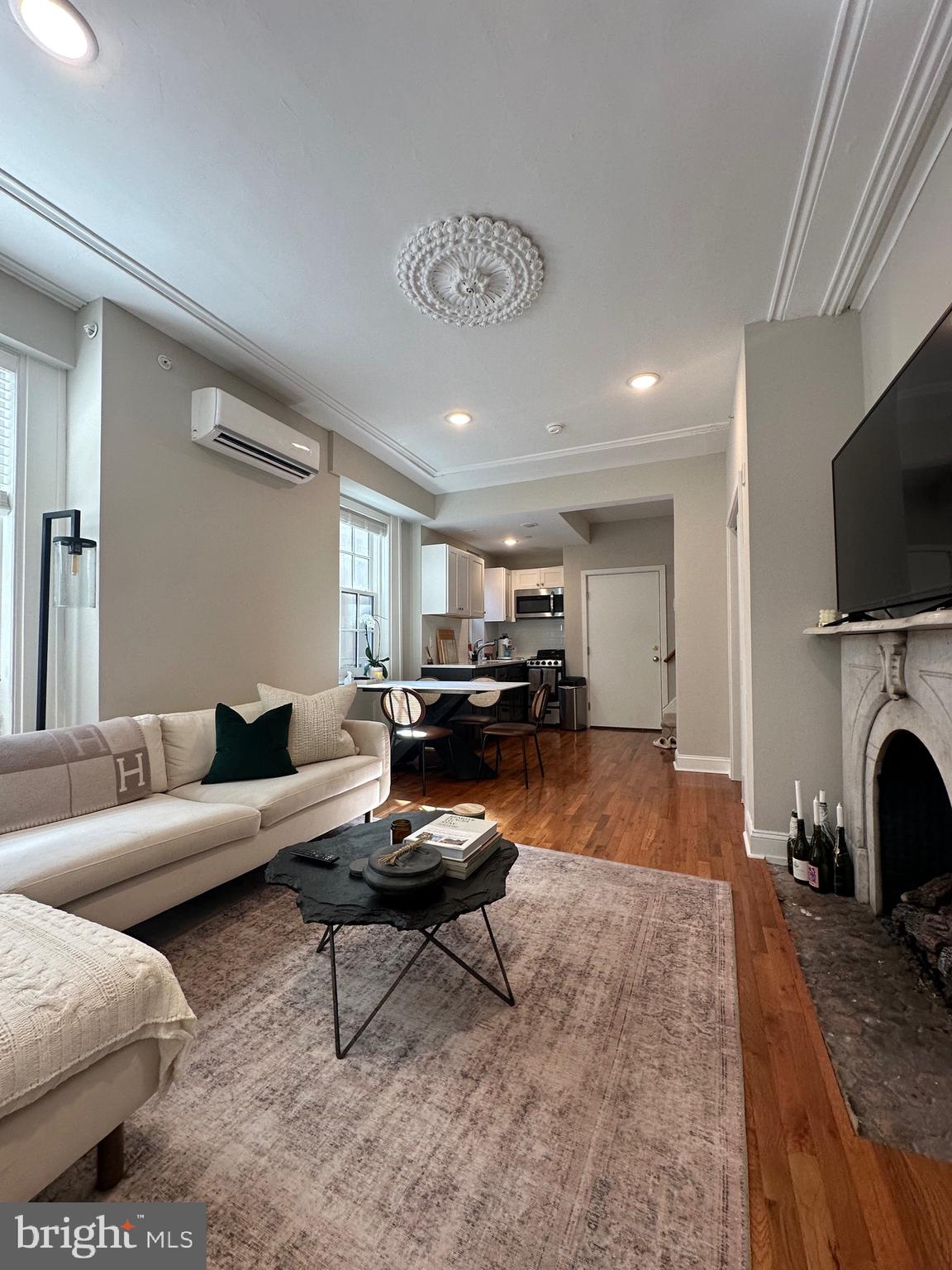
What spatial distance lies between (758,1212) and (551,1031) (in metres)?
0.60

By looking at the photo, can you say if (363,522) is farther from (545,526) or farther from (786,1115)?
(786,1115)

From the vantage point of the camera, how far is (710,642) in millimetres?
4523

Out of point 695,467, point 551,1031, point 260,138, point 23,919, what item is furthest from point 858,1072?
point 695,467

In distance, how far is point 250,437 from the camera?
10.3 ft

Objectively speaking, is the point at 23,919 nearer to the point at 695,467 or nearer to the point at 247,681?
the point at 247,681

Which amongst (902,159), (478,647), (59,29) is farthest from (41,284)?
(478,647)

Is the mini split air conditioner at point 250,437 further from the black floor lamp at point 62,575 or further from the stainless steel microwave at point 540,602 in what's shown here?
the stainless steel microwave at point 540,602

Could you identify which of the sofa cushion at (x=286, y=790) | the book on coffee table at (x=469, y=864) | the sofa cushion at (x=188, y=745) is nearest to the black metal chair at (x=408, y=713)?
the sofa cushion at (x=286, y=790)

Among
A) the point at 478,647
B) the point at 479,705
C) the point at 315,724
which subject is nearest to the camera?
the point at 315,724

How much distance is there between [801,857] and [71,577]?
366 centimetres

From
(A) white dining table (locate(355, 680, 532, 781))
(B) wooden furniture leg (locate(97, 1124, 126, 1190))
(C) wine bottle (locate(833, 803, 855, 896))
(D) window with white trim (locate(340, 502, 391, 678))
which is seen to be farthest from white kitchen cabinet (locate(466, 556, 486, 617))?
(B) wooden furniture leg (locate(97, 1124, 126, 1190))

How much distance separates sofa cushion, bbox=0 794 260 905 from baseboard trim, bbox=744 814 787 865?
248 cm

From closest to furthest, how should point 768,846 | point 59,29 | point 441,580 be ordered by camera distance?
point 59,29, point 768,846, point 441,580

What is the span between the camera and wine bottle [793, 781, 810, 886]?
2.45 meters
